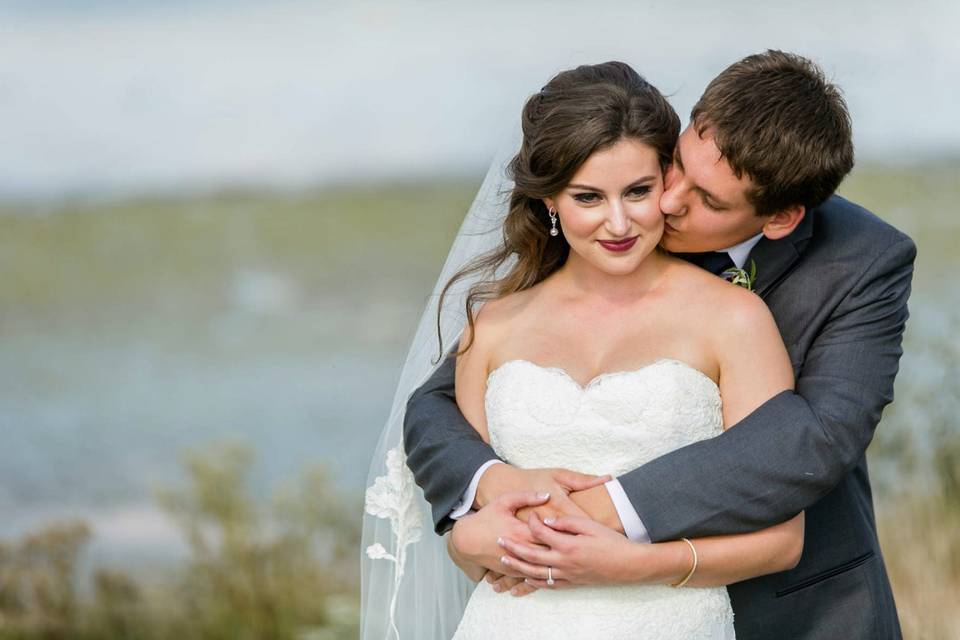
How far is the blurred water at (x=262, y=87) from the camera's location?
7410 millimetres

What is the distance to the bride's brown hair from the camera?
10.5 ft

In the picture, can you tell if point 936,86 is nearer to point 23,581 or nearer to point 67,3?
point 67,3

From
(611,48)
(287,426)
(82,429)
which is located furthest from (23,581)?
(611,48)

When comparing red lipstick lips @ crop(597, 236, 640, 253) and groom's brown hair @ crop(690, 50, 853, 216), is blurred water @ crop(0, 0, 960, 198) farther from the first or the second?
red lipstick lips @ crop(597, 236, 640, 253)

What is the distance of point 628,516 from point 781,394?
0.44 m

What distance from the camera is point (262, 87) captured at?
748cm

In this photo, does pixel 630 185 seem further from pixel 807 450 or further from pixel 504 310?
pixel 807 450

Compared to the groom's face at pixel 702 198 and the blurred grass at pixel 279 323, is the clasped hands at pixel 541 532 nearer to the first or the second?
the groom's face at pixel 702 198

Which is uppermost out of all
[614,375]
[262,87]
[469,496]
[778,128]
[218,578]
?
[262,87]

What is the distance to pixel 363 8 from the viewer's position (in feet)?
24.6

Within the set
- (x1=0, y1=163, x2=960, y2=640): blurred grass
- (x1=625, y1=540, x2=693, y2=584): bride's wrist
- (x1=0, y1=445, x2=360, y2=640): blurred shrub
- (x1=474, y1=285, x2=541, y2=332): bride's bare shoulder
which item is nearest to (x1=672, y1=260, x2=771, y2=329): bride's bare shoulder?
(x1=474, y1=285, x2=541, y2=332): bride's bare shoulder

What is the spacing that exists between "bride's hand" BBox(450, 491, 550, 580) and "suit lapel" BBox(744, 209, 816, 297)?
827mm

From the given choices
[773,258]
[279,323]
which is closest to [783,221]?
[773,258]

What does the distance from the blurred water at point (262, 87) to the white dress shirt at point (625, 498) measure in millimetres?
3951
